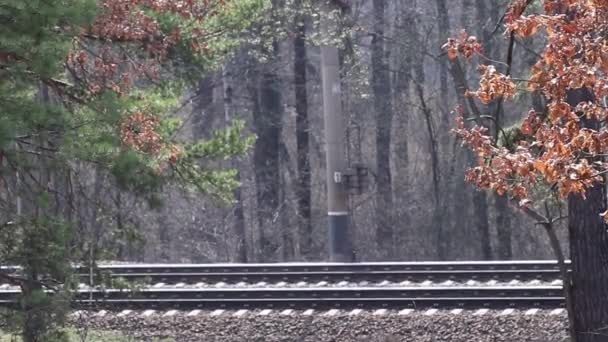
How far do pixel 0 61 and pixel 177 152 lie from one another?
10.3 feet

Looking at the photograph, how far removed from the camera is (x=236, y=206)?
34.1m

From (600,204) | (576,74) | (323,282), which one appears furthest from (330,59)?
(576,74)

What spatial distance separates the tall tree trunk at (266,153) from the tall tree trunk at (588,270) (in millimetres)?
22635

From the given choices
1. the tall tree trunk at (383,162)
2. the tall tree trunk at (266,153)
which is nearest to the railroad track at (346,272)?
the tall tree trunk at (266,153)

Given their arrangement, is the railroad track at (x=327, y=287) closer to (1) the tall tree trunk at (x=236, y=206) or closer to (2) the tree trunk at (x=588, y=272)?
(2) the tree trunk at (x=588, y=272)

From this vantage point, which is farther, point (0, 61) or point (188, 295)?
point (188, 295)

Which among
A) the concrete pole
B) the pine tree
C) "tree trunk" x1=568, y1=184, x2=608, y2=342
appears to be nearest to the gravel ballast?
"tree trunk" x1=568, y1=184, x2=608, y2=342

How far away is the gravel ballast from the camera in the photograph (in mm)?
13594

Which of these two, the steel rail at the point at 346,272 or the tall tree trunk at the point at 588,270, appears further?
the steel rail at the point at 346,272

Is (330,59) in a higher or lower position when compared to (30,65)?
higher

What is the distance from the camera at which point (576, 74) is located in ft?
22.0

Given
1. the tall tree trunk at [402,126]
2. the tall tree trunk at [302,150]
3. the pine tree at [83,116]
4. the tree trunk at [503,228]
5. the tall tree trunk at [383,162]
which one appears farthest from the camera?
the tall tree trunk at [383,162]

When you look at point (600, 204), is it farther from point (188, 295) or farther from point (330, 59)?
point (330, 59)

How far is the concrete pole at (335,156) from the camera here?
22.8 m
